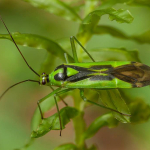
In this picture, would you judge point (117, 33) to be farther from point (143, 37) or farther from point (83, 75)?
point (83, 75)

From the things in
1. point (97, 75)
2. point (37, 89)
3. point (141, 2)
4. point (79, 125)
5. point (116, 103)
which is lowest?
point (79, 125)

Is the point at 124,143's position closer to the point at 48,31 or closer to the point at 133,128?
the point at 133,128

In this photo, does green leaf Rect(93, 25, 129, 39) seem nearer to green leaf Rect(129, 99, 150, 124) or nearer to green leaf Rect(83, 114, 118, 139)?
green leaf Rect(129, 99, 150, 124)

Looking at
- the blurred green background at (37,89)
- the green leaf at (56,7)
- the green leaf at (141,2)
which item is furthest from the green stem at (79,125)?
the blurred green background at (37,89)

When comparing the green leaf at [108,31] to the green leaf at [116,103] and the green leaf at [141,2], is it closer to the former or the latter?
the green leaf at [141,2]

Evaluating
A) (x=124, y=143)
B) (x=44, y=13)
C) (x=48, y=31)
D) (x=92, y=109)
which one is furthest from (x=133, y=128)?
(x=44, y=13)

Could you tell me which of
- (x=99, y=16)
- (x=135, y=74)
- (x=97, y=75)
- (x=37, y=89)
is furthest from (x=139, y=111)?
(x=37, y=89)

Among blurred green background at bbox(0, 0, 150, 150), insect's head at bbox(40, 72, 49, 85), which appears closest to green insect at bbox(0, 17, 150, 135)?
insect's head at bbox(40, 72, 49, 85)

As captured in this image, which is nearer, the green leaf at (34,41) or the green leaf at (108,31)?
the green leaf at (34,41)
